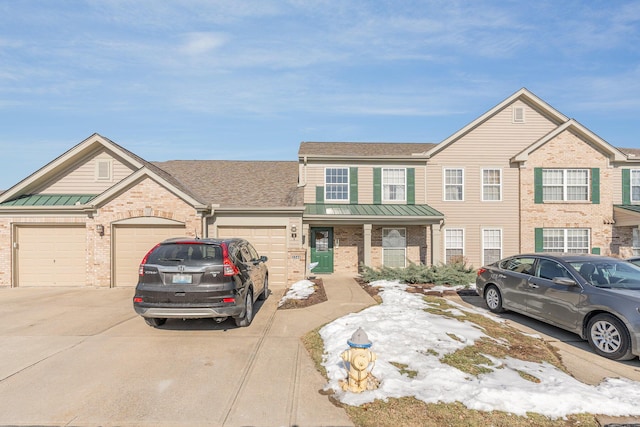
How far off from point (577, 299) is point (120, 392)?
7267 millimetres

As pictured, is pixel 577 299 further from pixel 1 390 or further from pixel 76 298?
pixel 76 298

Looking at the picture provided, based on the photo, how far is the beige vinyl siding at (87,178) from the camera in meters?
13.4

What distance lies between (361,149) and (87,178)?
11224mm

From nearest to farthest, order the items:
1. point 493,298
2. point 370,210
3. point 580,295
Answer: point 580,295 < point 493,298 < point 370,210

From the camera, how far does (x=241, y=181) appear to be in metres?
15.9

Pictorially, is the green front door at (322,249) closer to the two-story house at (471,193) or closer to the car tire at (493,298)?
the two-story house at (471,193)

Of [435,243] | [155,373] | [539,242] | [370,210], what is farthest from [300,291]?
[539,242]

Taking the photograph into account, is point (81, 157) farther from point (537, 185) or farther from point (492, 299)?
point (537, 185)

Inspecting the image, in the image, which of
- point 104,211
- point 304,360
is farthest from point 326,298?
point 104,211

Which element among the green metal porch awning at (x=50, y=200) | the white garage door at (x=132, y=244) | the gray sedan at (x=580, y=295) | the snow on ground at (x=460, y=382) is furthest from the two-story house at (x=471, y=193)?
the snow on ground at (x=460, y=382)

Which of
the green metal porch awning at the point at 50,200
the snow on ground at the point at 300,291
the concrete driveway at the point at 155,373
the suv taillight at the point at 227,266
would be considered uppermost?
the green metal porch awning at the point at 50,200

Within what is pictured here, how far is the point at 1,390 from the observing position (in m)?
4.50

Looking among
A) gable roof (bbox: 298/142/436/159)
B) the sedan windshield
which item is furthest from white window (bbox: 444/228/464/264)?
the sedan windshield

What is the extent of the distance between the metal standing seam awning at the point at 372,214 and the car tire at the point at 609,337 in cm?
843
